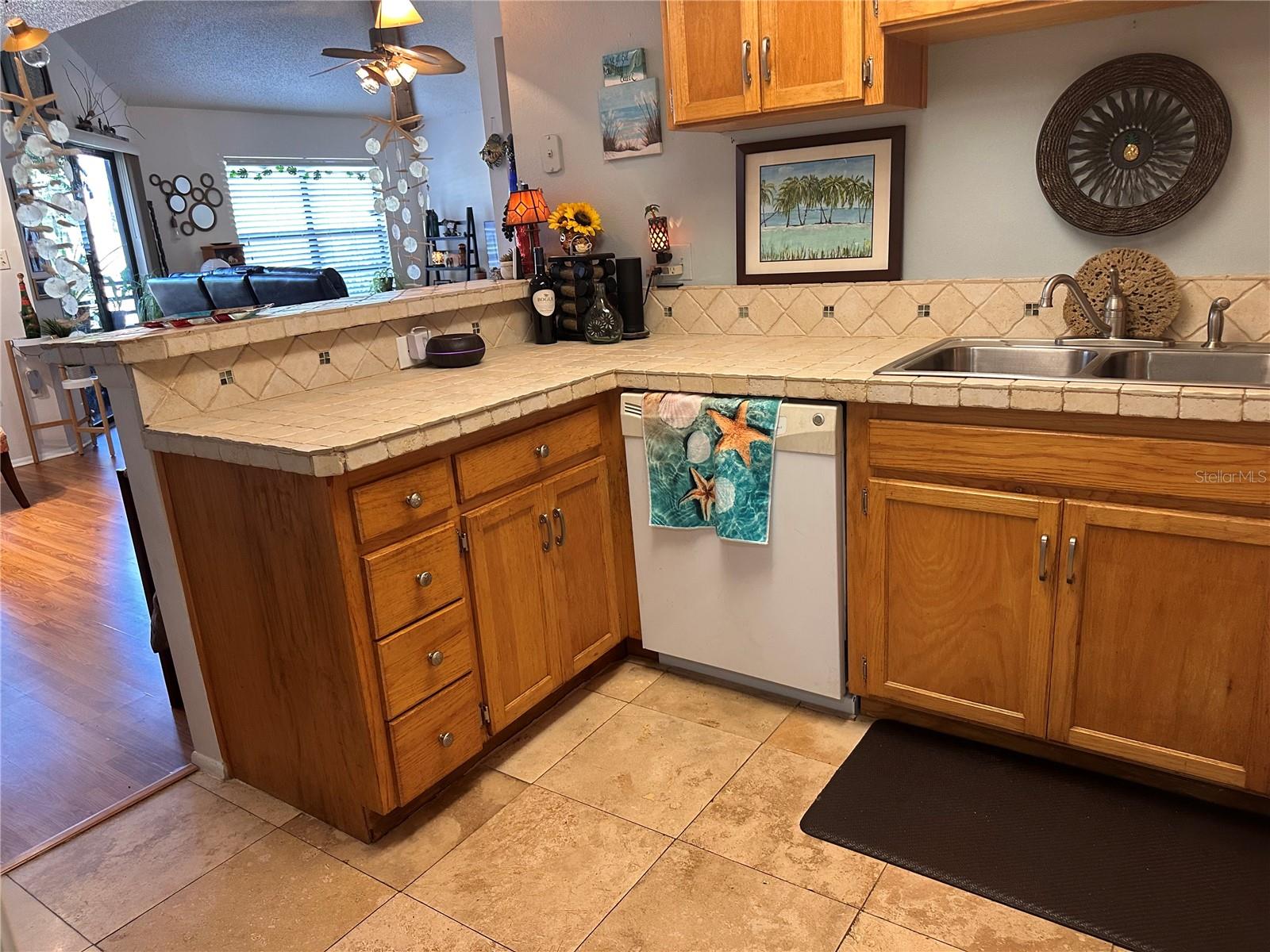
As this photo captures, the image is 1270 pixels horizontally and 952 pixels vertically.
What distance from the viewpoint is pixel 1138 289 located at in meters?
2.18

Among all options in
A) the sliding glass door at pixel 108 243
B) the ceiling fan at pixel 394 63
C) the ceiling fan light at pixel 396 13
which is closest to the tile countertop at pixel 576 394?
the ceiling fan light at pixel 396 13

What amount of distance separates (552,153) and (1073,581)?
2286mm

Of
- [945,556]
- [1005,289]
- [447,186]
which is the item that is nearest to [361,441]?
[945,556]

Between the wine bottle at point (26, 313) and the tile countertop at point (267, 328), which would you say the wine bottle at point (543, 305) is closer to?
the tile countertop at point (267, 328)

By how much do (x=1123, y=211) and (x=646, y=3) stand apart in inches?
62.7

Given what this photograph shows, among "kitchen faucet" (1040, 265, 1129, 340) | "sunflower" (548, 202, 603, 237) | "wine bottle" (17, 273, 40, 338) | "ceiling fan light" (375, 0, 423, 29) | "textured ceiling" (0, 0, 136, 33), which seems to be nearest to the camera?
"kitchen faucet" (1040, 265, 1129, 340)

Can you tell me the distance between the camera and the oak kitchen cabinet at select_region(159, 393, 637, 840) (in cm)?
185

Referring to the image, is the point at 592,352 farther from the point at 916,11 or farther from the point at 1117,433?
the point at 1117,433

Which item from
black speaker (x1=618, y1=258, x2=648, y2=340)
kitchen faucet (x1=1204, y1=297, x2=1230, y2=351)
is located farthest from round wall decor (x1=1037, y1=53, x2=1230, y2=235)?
black speaker (x1=618, y1=258, x2=648, y2=340)

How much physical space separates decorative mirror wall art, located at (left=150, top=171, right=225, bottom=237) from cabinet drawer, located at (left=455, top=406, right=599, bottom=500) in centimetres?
801

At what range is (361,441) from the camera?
1740 millimetres

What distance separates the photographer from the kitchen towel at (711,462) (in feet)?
7.20

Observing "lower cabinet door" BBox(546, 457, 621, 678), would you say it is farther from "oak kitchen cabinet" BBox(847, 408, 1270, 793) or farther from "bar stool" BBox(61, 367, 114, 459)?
"bar stool" BBox(61, 367, 114, 459)

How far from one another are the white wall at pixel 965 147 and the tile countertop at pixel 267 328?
62cm
